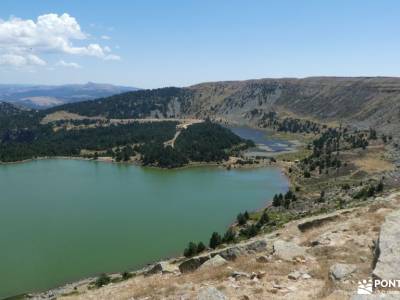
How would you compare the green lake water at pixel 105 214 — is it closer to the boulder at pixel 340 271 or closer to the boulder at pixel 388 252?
the boulder at pixel 340 271

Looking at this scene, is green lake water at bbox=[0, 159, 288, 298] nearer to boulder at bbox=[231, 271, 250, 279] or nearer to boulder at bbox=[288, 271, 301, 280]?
boulder at bbox=[231, 271, 250, 279]

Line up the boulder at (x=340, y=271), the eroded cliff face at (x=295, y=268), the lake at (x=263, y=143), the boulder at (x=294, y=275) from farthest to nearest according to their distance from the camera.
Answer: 1. the lake at (x=263, y=143)
2. the boulder at (x=294, y=275)
3. the boulder at (x=340, y=271)
4. the eroded cliff face at (x=295, y=268)

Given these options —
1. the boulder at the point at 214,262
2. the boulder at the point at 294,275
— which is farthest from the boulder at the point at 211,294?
the boulder at the point at 214,262

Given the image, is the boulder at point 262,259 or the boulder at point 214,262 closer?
the boulder at point 262,259

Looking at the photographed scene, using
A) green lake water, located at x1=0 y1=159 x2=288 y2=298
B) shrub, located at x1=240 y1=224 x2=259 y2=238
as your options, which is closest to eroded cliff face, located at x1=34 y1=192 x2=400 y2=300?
shrub, located at x1=240 y1=224 x2=259 y2=238

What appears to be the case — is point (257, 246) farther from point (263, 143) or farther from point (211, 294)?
point (263, 143)

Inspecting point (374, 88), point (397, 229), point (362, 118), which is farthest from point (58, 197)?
point (374, 88)

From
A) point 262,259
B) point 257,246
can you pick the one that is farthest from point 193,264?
point 262,259
